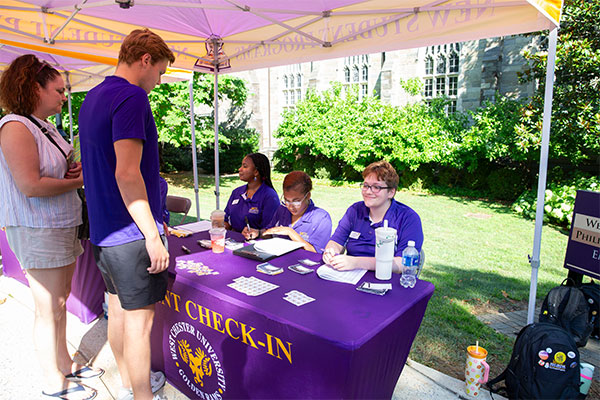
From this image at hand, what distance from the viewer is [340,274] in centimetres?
200

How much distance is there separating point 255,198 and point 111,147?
1.92m

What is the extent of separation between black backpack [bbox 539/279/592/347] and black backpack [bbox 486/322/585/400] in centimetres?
63

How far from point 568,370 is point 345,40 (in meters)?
2.96

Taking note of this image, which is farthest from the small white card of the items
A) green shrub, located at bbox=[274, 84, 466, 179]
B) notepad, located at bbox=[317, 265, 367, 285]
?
green shrub, located at bbox=[274, 84, 466, 179]

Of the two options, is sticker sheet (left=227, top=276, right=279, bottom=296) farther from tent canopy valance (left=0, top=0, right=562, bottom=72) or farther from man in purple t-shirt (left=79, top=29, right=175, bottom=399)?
tent canopy valance (left=0, top=0, right=562, bottom=72)

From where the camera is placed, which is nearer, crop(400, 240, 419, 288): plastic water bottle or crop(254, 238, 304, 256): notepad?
crop(400, 240, 419, 288): plastic water bottle

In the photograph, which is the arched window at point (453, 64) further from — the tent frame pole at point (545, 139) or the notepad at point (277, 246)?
the notepad at point (277, 246)

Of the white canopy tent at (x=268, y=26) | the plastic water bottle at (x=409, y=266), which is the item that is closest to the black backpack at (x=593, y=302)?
Answer: the white canopy tent at (x=268, y=26)

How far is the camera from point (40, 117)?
207 cm

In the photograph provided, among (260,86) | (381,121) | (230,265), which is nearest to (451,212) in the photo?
(381,121)

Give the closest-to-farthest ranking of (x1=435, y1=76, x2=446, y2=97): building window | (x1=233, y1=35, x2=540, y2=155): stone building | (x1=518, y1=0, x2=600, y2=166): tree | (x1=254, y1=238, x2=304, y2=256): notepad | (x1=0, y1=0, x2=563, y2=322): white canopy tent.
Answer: (x1=254, y1=238, x2=304, y2=256): notepad < (x1=0, y1=0, x2=563, y2=322): white canopy tent < (x1=518, y1=0, x2=600, y2=166): tree < (x1=233, y1=35, x2=540, y2=155): stone building < (x1=435, y1=76, x2=446, y2=97): building window

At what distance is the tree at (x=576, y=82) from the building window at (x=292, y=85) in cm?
1655

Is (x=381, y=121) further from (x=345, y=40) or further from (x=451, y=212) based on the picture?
(x=345, y=40)

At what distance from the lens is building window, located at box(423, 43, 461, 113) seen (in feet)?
53.2
